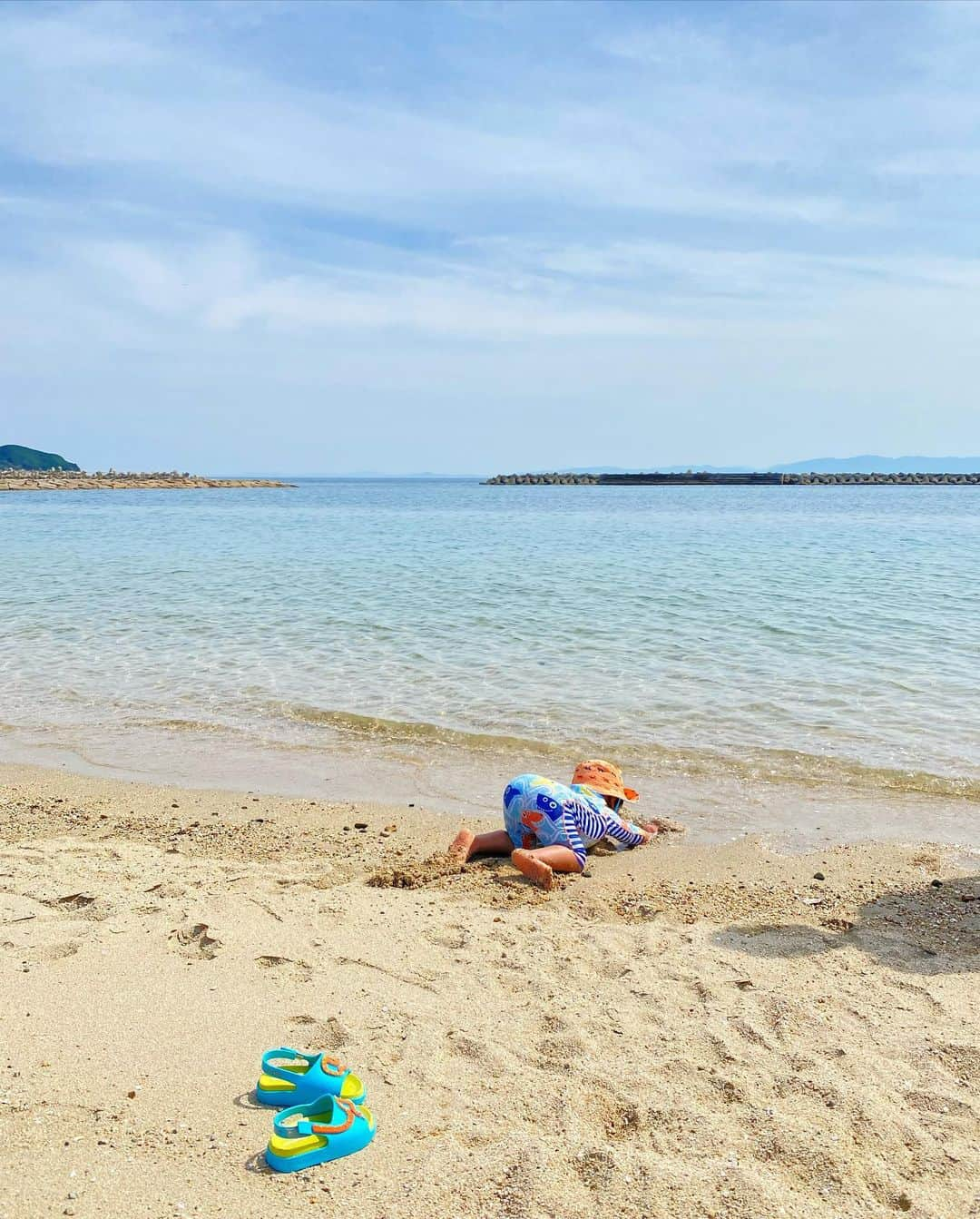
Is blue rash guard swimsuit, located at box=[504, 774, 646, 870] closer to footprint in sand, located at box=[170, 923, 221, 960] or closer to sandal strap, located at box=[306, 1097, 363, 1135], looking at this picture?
footprint in sand, located at box=[170, 923, 221, 960]

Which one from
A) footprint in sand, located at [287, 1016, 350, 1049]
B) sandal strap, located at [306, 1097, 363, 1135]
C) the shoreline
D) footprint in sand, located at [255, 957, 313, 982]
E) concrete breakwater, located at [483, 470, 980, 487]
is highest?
concrete breakwater, located at [483, 470, 980, 487]

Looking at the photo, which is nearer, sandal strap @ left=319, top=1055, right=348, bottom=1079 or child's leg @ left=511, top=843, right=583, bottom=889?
sandal strap @ left=319, top=1055, right=348, bottom=1079

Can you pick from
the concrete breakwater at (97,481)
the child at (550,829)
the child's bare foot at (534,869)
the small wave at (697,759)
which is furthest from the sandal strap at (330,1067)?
the concrete breakwater at (97,481)

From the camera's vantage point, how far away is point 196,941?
14.9 feet

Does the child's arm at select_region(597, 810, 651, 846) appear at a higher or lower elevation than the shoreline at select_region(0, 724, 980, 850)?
higher

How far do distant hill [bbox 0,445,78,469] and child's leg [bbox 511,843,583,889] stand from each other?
126878 mm

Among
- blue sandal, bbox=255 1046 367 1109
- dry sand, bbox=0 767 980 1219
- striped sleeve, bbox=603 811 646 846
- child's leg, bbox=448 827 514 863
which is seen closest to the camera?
dry sand, bbox=0 767 980 1219

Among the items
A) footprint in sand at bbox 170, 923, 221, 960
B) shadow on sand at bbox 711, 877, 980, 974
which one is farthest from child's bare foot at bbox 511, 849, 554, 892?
footprint in sand at bbox 170, 923, 221, 960

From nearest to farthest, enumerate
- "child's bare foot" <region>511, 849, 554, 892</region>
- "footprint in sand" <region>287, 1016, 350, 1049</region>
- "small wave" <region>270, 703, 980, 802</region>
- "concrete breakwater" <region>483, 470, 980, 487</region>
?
"footprint in sand" <region>287, 1016, 350, 1049</region> < "child's bare foot" <region>511, 849, 554, 892</region> < "small wave" <region>270, 703, 980, 802</region> < "concrete breakwater" <region>483, 470, 980, 487</region>

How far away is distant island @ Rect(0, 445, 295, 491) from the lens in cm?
9244

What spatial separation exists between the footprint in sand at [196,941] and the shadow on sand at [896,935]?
Answer: 243cm

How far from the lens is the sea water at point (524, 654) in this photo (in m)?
8.72

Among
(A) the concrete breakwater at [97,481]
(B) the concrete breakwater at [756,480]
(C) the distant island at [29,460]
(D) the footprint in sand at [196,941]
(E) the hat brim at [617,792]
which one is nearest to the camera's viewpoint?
(D) the footprint in sand at [196,941]

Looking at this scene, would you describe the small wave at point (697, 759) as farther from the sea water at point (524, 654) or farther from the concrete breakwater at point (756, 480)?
the concrete breakwater at point (756, 480)
